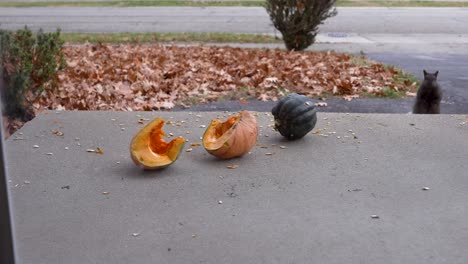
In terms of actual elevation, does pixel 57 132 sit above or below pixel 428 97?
below

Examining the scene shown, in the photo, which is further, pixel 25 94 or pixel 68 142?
pixel 25 94

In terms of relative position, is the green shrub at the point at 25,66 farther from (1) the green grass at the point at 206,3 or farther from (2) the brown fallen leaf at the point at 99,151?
(1) the green grass at the point at 206,3

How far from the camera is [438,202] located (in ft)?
12.5

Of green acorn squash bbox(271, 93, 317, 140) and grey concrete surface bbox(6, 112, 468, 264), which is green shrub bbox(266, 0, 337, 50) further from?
green acorn squash bbox(271, 93, 317, 140)

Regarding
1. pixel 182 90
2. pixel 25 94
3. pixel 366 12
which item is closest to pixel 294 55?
pixel 182 90

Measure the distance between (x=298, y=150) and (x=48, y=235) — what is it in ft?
7.33

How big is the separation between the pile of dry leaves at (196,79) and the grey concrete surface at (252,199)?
1795mm

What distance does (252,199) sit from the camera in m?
3.86

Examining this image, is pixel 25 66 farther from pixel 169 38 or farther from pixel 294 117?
pixel 169 38

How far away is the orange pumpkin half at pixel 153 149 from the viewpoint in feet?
14.3

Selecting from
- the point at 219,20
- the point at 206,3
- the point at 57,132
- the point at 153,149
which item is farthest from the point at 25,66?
the point at 206,3

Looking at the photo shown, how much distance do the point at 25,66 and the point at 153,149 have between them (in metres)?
1.90

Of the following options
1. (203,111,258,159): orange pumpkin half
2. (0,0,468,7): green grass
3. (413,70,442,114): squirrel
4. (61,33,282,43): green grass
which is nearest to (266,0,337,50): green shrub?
(61,33,282,43): green grass

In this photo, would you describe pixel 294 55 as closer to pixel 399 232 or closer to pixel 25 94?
pixel 25 94
